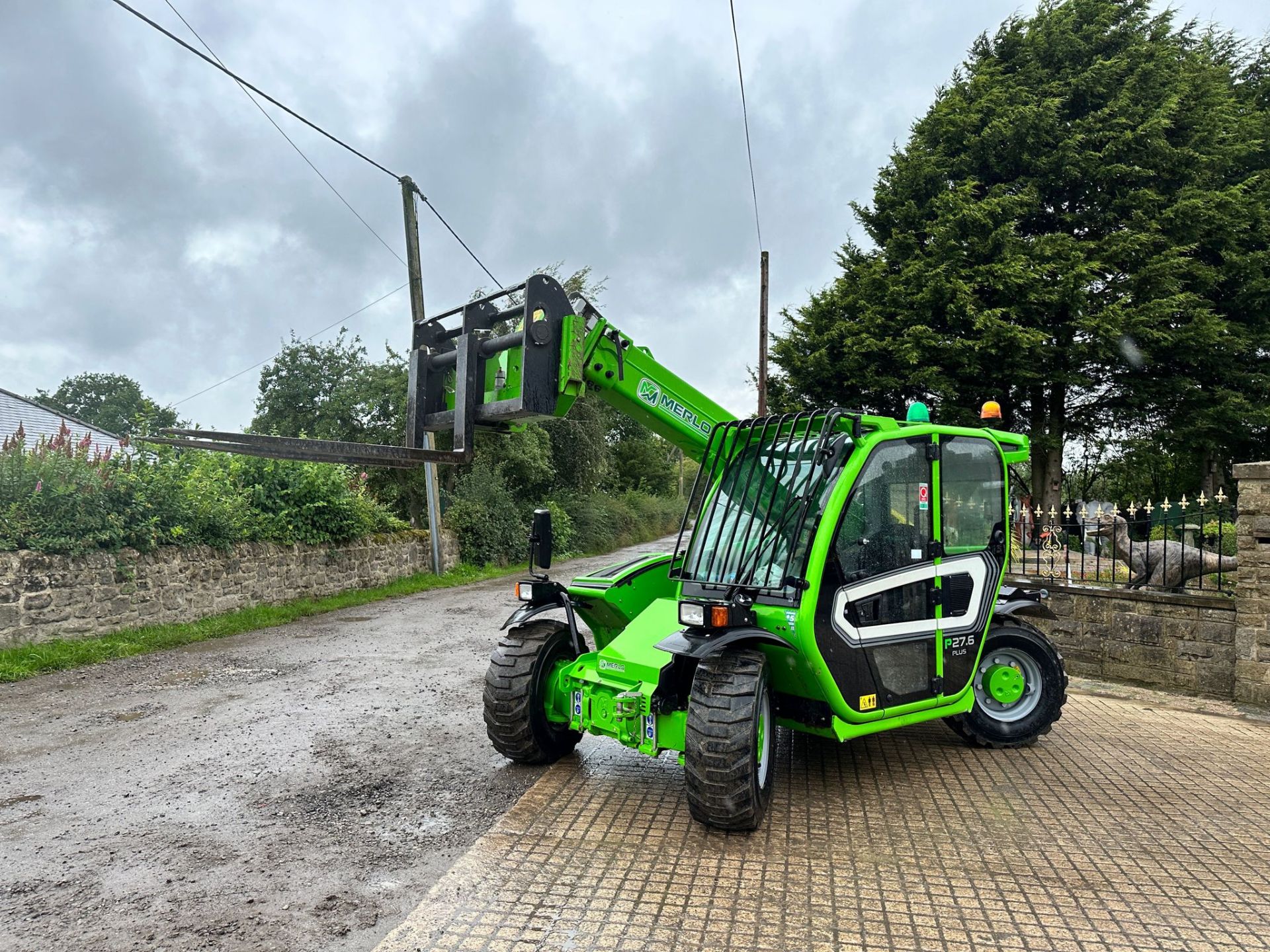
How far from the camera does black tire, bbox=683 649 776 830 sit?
370 cm

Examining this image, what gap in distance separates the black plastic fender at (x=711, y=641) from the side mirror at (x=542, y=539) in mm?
985

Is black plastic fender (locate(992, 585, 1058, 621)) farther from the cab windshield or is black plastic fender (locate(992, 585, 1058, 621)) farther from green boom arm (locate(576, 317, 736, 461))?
green boom arm (locate(576, 317, 736, 461))

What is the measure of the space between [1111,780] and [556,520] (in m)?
19.7

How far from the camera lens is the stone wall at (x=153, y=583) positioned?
845 cm

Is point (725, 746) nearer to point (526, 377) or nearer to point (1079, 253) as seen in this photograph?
point (526, 377)

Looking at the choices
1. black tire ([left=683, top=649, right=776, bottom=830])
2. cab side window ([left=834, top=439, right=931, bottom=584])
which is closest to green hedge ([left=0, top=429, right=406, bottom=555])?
black tire ([left=683, top=649, right=776, bottom=830])

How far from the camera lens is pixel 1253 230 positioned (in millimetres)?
15242

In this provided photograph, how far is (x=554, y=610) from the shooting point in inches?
205

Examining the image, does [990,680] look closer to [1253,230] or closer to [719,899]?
[719,899]

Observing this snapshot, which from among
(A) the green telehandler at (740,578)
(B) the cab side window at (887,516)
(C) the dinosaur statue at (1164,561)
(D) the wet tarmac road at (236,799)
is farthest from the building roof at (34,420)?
(C) the dinosaur statue at (1164,561)

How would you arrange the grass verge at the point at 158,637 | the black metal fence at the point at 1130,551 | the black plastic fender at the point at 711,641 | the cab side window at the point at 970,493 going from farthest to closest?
1. the grass verge at the point at 158,637
2. the black metal fence at the point at 1130,551
3. the cab side window at the point at 970,493
4. the black plastic fender at the point at 711,641

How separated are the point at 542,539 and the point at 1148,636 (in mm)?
6028

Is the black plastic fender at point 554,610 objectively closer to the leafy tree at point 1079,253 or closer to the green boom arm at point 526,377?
the green boom arm at point 526,377

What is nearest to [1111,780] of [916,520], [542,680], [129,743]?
[916,520]
